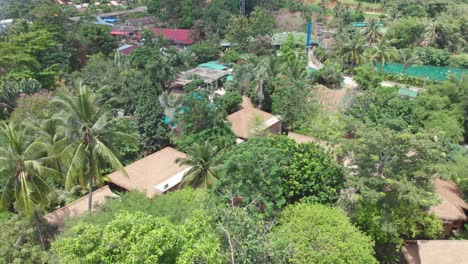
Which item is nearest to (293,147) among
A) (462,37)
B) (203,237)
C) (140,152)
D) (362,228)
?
(362,228)

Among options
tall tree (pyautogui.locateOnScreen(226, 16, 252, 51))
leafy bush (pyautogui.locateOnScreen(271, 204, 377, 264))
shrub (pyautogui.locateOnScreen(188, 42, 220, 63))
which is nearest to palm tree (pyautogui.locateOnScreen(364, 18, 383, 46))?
tall tree (pyautogui.locateOnScreen(226, 16, 252, 51))

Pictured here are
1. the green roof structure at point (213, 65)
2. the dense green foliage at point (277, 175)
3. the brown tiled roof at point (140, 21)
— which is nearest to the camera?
the dense green foliage at point (277, 175)

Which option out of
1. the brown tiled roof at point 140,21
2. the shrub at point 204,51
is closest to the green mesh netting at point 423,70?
the shrub at point 204,51

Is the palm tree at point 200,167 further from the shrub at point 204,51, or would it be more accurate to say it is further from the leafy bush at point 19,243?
the shrub at point 204,51

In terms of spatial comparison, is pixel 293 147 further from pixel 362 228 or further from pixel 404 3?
pixel 404 3

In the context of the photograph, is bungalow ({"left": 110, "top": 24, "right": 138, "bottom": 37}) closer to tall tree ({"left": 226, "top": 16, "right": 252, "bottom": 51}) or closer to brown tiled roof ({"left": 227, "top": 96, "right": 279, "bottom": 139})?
tall tree ({"left": 226, "top": 16, "right": 252, "bottom": 51})

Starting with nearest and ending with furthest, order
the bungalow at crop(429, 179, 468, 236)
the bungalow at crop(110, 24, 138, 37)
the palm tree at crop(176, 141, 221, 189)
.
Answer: the bungalow at crop(429, 179, 468, 236)
the palm tree at crop(176, 141, 221, 189)
the bungalow at crop(110, 24, 138, 37)
